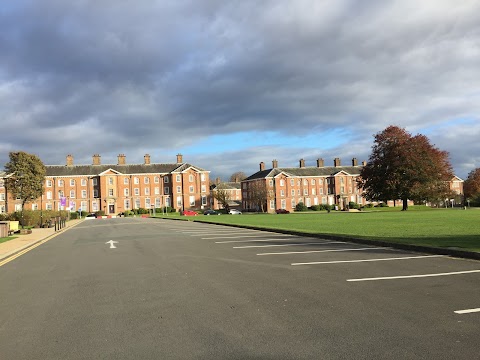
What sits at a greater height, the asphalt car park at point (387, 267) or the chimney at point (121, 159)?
the chimney at point (121, 159)

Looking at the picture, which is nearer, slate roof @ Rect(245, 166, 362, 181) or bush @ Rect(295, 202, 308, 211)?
bush @ Rect(295, 202, 308, 211)

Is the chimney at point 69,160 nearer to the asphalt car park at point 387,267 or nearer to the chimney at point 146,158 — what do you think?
Result: the chimney at point 146,158

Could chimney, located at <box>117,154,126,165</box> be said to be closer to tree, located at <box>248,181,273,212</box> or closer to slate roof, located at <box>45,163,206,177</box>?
slate roof, located at <box>45,163,206,177</box>

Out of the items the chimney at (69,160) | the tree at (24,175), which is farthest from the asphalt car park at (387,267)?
the chimney at (69,160)

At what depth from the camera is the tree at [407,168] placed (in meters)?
62.1

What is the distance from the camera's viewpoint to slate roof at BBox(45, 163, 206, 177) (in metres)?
96.8

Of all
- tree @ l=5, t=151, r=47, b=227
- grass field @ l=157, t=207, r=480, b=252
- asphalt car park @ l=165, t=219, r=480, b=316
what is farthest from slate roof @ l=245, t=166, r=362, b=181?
asphalt car park @ l=165, t=219, r=480, b=316

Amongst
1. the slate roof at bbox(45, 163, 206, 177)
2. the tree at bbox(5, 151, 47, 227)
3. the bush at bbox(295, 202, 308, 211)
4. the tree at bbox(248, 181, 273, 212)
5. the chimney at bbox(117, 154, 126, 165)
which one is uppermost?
the chimney at bbox(117, 154, 126, 165)

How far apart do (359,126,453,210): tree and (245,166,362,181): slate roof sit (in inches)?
1557

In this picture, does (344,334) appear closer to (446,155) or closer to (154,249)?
(154,249)

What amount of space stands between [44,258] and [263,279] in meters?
9.31

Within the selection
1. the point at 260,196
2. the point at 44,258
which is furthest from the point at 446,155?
the point at 44,258

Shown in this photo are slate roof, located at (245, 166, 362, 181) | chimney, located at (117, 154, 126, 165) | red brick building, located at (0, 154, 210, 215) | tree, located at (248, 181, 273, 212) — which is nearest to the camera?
red brick building, located at (0, 154, 210, 215)

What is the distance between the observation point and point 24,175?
60.8 meters
